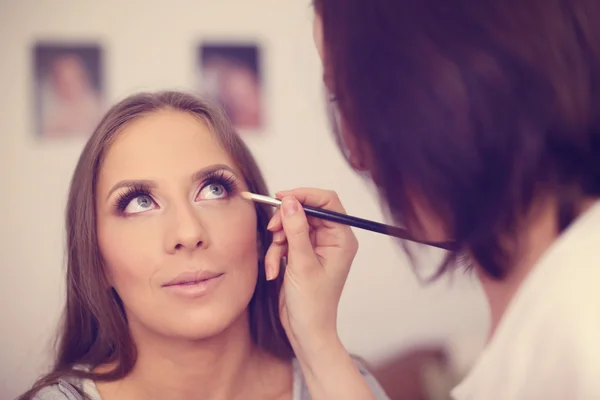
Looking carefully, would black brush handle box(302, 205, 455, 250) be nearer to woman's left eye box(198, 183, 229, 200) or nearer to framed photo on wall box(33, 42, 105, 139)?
woman's left eye box(198, 183, 229, 200)

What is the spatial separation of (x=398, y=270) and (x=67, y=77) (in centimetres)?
72

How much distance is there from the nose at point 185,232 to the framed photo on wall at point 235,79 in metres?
0.38

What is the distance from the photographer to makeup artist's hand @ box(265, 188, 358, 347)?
2.35 ft

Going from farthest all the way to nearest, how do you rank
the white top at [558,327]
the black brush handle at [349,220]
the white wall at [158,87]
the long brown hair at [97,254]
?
the white wall at [158,87] → the long brown hair at [97,254] → the black brush handle at [349,220] → the white top at [558,327]

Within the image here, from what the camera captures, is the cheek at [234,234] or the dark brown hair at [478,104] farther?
the cheek at [234,234]

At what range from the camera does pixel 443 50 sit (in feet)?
1.63

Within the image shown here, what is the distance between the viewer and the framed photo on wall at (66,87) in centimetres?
105

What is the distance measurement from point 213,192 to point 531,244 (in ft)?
1.40

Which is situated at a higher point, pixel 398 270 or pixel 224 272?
pixel 224 272

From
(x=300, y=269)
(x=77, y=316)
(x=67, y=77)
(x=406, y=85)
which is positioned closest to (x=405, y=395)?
(x=300, y=269)

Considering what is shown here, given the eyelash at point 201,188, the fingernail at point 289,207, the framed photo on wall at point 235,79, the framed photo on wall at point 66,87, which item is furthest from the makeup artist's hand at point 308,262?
the framed photo on wall at point 66,87

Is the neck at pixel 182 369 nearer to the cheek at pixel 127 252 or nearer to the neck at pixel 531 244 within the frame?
the cheek at pixel 127 252

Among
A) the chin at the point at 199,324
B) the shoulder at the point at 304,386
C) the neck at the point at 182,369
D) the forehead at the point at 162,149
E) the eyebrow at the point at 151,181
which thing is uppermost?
the forehead at the point at 162,149

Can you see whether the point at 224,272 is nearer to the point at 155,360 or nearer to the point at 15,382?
the point at 155,360
